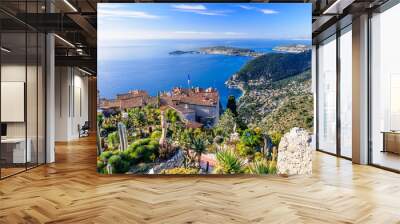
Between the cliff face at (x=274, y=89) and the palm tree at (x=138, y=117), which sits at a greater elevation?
the cliff face at (x=274, y=89)

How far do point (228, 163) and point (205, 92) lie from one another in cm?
122

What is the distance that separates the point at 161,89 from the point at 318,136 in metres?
6.45

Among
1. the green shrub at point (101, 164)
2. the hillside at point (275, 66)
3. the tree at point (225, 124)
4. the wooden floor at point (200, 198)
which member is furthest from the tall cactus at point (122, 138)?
the hillside at point (275, 66)

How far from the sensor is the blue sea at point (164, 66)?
633 cm

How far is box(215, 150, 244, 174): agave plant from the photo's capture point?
6242 millimetres

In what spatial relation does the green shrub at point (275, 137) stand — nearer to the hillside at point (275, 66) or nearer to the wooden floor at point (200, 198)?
the wooden floor at point (200, 198)

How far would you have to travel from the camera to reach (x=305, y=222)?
3.70 meters

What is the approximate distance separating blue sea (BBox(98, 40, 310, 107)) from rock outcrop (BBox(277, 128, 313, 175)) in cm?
112

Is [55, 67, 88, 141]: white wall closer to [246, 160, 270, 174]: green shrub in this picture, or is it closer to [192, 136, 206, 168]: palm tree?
[192, 136, 206, 168]: palm tree

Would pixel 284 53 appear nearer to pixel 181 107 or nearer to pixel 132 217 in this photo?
pixel 181 107

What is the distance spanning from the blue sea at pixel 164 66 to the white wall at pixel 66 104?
9.56 metres

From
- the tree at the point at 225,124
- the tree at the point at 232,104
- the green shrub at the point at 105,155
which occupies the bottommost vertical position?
the green shrub at the point at 105,155

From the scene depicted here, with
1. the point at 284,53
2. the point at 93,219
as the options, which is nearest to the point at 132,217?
the point at 93,219

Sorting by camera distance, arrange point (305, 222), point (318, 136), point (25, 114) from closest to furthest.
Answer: point (305, 222), point (25, 114), point (318, 136)
